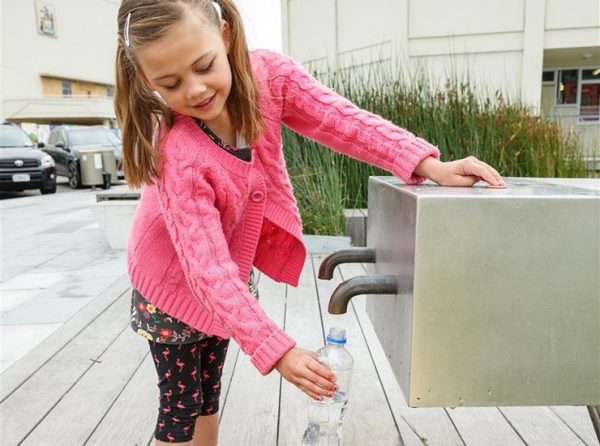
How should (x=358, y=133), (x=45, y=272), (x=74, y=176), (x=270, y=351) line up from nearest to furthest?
(x=270, y=351)
(x=358, y=133)
(x=45, y=272)
(x=74, y=176)

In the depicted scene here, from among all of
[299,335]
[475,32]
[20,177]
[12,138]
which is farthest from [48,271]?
[475,32]

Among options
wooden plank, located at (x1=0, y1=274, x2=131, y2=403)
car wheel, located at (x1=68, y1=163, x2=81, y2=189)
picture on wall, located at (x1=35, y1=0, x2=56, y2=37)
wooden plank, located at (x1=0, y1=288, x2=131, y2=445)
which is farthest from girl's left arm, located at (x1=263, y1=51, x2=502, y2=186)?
picture on wall, located at (x1=35, y1=0, x2=56, y2=37)

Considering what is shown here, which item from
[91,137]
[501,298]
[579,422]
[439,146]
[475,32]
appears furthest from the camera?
[91,137]

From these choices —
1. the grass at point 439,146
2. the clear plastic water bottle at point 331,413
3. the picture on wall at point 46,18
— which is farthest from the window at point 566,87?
the picture on wall at point 46,18

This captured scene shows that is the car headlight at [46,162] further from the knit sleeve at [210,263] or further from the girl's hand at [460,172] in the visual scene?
the girl's hand at [460,172]

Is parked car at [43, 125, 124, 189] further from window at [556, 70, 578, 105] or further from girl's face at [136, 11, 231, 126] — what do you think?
window at [556, 70, 578, 105]

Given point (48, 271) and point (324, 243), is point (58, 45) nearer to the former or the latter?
point (48, 271)

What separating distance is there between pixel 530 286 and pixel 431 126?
373 cm

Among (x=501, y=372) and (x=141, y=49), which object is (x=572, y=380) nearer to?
(x=501, y=372)

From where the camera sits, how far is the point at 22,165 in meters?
9.24

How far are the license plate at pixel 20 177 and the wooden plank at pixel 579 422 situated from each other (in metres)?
9.56

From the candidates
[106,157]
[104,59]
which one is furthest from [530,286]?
[104,59]

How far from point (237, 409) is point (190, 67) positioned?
1.27 meters

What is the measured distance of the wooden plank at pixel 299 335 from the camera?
1682mm
